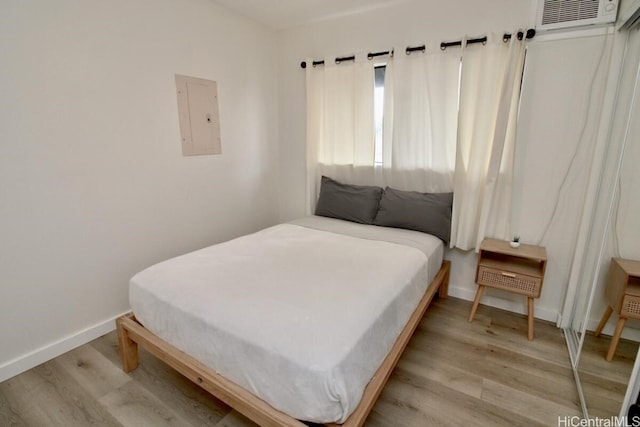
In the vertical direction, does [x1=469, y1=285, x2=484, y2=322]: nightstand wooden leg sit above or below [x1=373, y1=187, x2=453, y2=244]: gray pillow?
below

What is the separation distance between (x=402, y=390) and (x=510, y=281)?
114 cm

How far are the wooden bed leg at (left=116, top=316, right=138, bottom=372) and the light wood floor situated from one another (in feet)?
0.20

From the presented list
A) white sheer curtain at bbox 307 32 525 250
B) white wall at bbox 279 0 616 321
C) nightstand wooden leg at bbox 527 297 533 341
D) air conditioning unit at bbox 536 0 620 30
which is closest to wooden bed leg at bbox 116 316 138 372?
white sheer curtain at bbox 307 32 525 250

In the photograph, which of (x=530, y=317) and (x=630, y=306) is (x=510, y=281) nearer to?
(x=530, y=317)

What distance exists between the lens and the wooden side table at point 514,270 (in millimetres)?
2129

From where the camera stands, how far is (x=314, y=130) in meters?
3.22

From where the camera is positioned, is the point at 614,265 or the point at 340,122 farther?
the point at 340,122

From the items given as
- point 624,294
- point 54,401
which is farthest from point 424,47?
point 54,401

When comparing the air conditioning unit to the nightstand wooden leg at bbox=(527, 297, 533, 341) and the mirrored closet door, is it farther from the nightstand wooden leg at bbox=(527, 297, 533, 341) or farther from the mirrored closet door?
the nightstand wooden leg at bbox=(527, 297, 533, 341)

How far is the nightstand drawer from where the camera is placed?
212 cm

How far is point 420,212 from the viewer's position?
2.56m

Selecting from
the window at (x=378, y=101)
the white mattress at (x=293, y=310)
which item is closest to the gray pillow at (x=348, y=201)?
the window at (x=378, y=101)

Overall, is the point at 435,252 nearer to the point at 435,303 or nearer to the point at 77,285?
the point at 435,303

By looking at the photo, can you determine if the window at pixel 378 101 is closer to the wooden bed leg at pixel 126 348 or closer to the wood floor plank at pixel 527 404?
the wood floor plank at pixel 527 404
